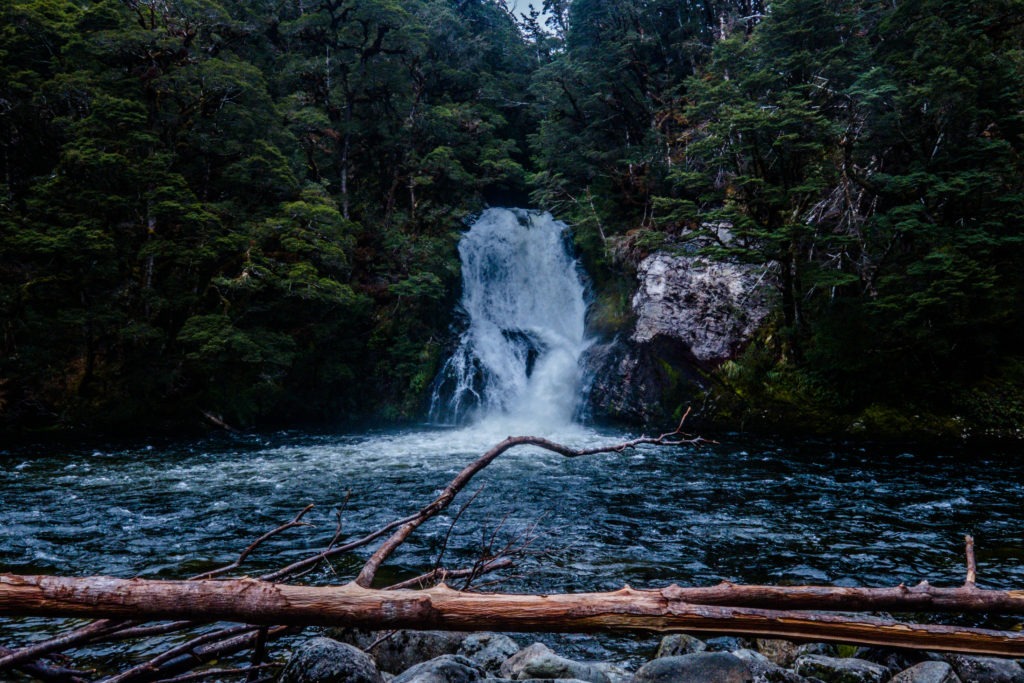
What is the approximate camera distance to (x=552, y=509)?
8.16 metres

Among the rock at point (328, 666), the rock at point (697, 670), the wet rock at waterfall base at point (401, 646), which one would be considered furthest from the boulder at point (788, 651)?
the rock at point (328, 666)

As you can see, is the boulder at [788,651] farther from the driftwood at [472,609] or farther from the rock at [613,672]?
the driftwood at [472,609]

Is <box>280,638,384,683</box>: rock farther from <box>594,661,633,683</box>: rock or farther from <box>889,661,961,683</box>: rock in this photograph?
<box>889,661,961,683</box>: rock

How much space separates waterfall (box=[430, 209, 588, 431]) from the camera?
18.3 meters

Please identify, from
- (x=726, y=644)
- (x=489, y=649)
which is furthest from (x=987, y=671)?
(x=489, y=649)

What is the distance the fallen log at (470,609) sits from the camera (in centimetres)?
221

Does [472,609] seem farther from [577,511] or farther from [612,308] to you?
[612,308]

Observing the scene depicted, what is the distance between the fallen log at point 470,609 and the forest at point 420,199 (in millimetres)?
11056

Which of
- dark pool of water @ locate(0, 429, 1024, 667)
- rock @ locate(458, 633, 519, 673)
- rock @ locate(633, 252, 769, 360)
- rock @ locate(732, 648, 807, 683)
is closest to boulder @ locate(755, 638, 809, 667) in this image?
rock @ locate(732, 648, 807, 683)

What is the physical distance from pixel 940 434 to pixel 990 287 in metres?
3.37

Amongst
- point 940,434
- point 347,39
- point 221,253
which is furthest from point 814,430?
point 347,39

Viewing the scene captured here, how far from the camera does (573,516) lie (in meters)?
7.82

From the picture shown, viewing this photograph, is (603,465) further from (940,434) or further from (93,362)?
(93,362)

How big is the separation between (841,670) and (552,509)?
487 centimetres
